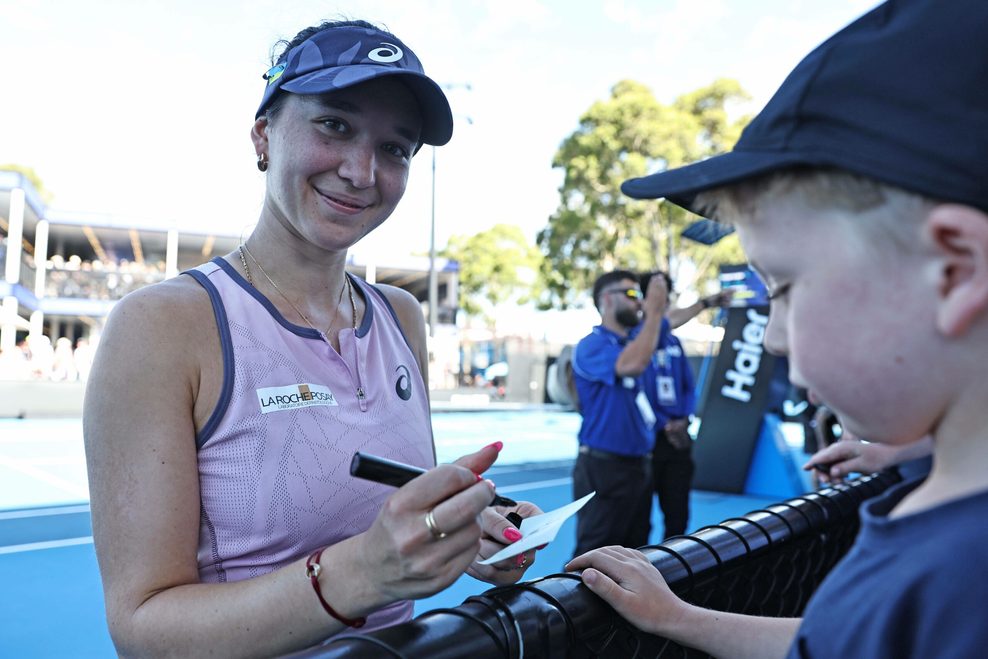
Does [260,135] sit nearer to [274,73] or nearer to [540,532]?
[274,73]

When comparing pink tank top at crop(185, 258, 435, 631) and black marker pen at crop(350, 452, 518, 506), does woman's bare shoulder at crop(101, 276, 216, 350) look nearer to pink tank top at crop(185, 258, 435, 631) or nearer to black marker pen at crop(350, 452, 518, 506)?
pink tank top at crop(185, 258, 435, 631)

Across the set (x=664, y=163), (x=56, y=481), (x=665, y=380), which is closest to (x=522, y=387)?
(x=664, y=163)

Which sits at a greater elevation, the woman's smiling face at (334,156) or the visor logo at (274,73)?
the visor logo at (274,73)

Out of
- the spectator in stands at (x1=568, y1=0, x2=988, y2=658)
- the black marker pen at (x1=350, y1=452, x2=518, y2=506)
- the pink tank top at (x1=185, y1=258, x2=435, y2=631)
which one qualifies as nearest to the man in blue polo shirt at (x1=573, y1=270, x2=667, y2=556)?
the pink tank top at (x1=185, y1=258, x2=435, y2=631)

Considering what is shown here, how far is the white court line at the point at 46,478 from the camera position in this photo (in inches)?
352

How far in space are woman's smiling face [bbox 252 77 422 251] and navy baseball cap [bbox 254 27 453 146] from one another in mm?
39

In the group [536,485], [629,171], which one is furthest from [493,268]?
[536,485]

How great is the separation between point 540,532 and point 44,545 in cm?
686

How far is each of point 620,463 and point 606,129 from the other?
882 inches

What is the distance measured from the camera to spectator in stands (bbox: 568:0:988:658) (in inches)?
27.1

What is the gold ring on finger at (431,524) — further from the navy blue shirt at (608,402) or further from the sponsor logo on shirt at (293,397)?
the navy blue shirt at (608,402)

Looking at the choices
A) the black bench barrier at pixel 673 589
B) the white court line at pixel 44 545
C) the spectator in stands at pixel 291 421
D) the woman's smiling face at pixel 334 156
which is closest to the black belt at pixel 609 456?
the black bench barrier at pixel 673 589

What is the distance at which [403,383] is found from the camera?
1.80 metres

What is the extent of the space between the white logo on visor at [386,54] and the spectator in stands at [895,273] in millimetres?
997
